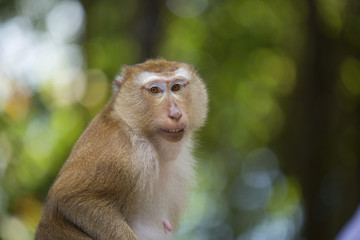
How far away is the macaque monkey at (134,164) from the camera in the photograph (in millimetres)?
5023

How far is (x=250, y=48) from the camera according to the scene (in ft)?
61.8

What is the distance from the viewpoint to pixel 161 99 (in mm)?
5465

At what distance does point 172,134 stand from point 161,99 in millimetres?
380

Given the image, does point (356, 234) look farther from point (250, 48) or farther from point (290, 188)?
point (290, 188)

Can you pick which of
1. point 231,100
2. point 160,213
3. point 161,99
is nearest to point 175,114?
point 161,99

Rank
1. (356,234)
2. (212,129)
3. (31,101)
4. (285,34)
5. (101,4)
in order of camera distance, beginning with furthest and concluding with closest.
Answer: (212,129), (285,34), (101,4), (31,101), (356,234)

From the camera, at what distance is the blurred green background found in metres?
12.9

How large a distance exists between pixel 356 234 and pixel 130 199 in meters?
2.20

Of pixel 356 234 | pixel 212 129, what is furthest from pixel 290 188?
pixel 356 234

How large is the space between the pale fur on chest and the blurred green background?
5.09 metres

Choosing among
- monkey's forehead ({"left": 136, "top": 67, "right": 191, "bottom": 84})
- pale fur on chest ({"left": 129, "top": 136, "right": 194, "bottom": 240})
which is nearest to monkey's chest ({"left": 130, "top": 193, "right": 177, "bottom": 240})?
pale fur on chest ({"left": 129, "top": 136, "right": 194, "bottom": 240})

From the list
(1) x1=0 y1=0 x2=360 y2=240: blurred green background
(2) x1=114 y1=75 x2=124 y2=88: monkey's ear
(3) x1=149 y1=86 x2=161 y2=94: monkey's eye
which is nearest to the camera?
(3) x1=149 y1=86 x2=161 y2=94: monkey's eye

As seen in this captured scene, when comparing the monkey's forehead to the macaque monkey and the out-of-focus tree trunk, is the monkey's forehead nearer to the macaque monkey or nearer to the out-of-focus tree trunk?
the macaque monkey

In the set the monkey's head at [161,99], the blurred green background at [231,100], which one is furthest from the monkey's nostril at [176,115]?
the blurred green background at [231,100]
